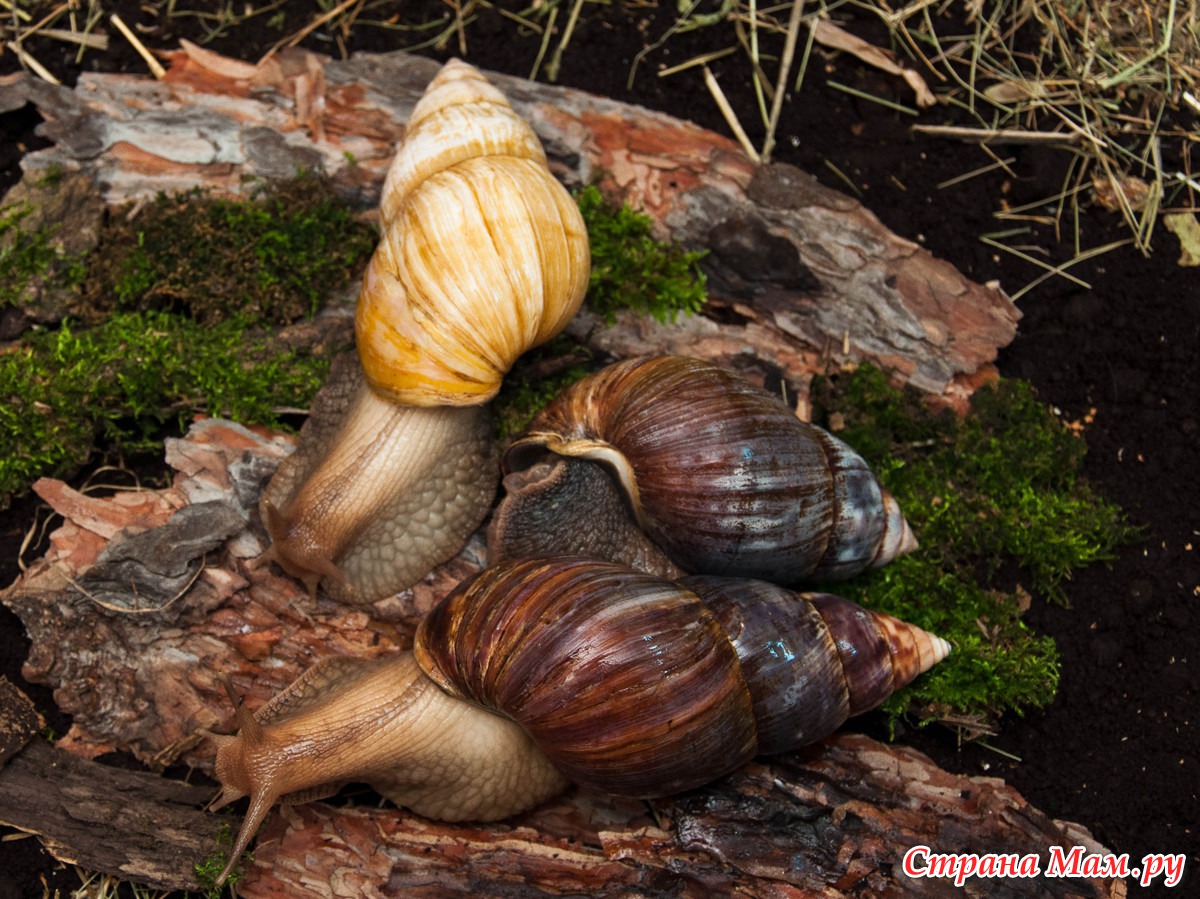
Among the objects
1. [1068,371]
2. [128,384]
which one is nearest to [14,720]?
[128,384]

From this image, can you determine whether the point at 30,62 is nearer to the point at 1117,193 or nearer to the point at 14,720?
the point at 14,720

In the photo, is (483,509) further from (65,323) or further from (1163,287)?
(1163,287)

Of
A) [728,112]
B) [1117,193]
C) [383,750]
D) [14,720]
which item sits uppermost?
[728,112]

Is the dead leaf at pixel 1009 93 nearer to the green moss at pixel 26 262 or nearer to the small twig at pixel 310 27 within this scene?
the small twig at pixel 310 27

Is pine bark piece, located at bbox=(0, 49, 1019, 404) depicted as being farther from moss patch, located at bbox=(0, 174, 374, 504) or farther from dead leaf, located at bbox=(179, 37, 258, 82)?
→ moss patch, located at bbox=(0, 174, 374, 504)

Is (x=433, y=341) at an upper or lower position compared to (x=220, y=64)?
lower

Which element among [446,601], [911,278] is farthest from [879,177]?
[446,601]

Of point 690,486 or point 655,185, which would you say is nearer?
point 690,486
